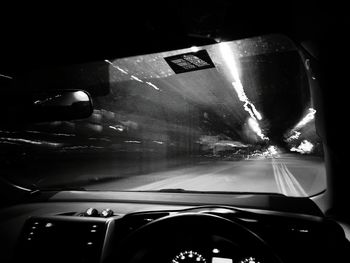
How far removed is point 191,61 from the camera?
3.62m

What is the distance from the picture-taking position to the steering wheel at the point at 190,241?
4.92ft

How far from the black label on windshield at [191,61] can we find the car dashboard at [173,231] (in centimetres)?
157

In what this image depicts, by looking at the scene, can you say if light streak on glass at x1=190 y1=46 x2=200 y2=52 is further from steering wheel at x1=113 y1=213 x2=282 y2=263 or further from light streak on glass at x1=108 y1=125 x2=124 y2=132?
light streak on glass at x1=108 y1=125 x2=124 y2=132

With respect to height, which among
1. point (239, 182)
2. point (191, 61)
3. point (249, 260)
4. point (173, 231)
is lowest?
point (239, 182)

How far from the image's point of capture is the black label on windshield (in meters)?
3.57

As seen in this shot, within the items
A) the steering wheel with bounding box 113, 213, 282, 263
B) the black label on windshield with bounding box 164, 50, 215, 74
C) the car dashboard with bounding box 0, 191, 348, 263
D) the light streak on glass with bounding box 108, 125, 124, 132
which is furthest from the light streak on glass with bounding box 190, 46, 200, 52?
the light streak on glass with bounding box 108, 125, 124, 132

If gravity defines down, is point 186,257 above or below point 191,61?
below

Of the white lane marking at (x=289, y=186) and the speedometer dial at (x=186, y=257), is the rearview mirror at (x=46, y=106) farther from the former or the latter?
the white lane marking at (x=289, y=186)

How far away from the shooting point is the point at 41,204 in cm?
314

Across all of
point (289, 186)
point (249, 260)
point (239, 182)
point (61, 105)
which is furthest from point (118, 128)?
point (249, 260)

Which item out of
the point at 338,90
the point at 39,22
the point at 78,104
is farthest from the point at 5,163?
the point at 338,90

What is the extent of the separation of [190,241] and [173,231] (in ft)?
0.61

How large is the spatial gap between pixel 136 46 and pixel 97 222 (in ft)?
8.37

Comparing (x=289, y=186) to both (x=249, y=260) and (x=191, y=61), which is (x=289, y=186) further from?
(x=249, y=260)
